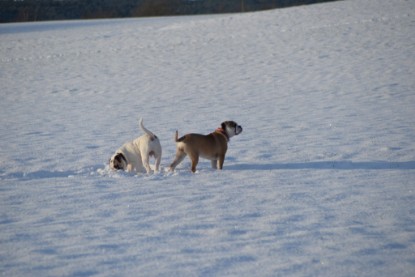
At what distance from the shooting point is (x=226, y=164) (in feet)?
23.7

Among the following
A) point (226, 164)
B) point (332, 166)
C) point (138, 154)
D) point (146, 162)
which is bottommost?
point (332, 166)

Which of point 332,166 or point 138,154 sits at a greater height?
point 138,154

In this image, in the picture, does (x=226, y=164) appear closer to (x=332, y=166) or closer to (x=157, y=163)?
(x=157, y=163)

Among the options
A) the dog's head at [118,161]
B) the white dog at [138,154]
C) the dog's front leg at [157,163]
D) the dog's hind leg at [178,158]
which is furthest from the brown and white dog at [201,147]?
the dog's head at [118,161]

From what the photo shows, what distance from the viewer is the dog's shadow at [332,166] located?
257 inches

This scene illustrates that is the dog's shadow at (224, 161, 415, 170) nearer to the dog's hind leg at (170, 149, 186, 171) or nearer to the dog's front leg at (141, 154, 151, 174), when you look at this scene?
the dog's hind leg at (170, 149, 186, 171)

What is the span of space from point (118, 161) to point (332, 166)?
3.07m

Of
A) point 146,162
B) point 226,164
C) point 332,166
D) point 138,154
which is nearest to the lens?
point 146,162

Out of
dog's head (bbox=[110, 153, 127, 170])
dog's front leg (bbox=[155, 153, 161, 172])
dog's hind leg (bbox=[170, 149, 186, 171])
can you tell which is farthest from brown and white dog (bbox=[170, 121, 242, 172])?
dog's head (bbox=[110, 153, 127, 170])

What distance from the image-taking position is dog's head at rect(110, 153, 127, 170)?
6664 mm

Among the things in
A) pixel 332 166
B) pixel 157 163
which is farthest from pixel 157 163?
pixel 332 166

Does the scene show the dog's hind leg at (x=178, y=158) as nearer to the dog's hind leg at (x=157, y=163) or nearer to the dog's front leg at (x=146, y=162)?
the dog's hind leg at (x=157, y=163)

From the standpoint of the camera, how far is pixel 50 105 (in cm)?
1325

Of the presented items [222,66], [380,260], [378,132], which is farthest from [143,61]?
[380,260]
